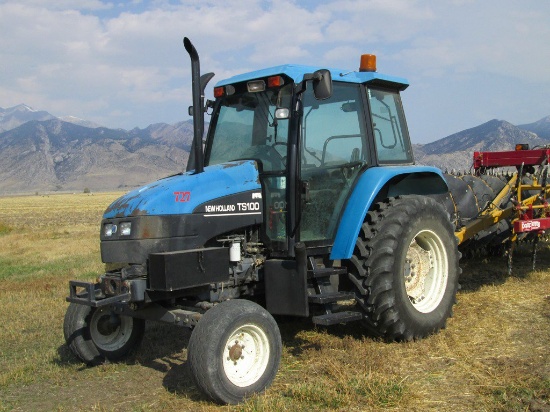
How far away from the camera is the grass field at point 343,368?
4.26m

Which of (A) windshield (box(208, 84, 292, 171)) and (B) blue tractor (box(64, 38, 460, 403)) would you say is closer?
(B) blue tractor (box(64, 38, 460, 403))

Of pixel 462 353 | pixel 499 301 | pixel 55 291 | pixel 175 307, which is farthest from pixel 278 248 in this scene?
pixel 55 291

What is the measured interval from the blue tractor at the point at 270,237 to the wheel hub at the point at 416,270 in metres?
0.01

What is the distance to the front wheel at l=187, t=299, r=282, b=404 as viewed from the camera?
4.27 meters

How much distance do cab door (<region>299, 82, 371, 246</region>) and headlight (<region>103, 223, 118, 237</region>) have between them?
60.0 inches

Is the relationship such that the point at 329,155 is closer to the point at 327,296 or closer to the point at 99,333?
the point at 327,296

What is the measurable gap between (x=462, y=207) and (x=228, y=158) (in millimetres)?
3941

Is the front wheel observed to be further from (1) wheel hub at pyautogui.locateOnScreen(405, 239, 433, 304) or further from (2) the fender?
(1) wheel hub at pyautogui.locateOnScreen(405, 239, 433, 304)

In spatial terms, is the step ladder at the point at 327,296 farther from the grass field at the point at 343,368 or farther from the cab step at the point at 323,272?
the grass field at the point at 343,368

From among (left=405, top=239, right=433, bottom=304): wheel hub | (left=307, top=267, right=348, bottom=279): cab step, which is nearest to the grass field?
(left=405, top=239, right=433, bottom=304): wheel hub

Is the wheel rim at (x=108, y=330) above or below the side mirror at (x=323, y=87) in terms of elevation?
below

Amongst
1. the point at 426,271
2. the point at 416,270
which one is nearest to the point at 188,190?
the point at 416,270

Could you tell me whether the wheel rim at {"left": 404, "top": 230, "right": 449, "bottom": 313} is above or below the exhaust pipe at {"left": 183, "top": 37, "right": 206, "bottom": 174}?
below

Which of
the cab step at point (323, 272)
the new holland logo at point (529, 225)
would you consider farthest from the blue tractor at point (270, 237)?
the new holland logo at point (529, 225)
